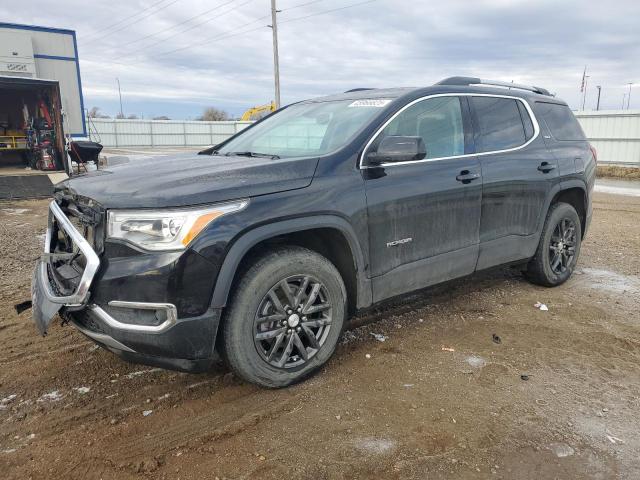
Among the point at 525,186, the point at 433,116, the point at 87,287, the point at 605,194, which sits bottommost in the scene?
the point at 605,194

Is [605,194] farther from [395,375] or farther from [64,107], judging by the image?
[64,107]

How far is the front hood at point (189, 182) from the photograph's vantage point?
264 cm

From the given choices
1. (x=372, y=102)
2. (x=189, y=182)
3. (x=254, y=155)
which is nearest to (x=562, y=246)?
(x=372, y=102)

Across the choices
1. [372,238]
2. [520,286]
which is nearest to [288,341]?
[372,238]

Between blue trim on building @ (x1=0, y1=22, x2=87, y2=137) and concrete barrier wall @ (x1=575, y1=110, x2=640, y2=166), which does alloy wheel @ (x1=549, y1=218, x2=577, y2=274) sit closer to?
blue trim on building @ (x1=0, y1=22, x2=87, y2=137)

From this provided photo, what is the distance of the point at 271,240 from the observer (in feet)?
9.96

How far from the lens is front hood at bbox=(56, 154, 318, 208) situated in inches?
104

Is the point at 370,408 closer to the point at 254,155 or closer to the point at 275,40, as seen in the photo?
the point at 254,155

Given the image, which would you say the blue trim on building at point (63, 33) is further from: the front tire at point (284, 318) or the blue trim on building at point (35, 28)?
the front tire at point (284, 318)

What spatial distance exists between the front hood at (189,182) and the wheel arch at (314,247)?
8.8 inches

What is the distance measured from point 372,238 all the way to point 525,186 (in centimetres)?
186

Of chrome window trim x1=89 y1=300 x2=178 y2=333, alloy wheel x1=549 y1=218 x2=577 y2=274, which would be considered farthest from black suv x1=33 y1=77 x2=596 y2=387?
alloy wheel x1=549 y1=218 x2=577 y2=274

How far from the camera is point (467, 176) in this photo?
3.88m

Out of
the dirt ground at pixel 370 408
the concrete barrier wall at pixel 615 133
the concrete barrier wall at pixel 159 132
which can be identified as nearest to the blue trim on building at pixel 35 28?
the dirt ground at pixel 370 408
